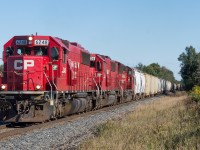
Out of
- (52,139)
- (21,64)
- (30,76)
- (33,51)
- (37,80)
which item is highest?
(33,51)

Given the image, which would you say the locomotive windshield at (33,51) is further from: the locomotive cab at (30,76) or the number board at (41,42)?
the number board at (41,42)

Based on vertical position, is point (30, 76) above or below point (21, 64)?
below

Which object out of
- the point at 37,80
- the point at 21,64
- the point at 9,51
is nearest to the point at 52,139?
the point at 37,80

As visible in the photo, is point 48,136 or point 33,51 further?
point 33,51

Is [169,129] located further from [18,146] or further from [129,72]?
[129,72]

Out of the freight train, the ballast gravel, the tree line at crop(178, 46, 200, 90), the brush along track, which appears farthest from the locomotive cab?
the tree line at crop(178, 46, 200, 90)

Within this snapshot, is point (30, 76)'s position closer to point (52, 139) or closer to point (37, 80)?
point (37, 80)

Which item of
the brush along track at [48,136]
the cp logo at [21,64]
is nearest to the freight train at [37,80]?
the cp logo at [21,64]

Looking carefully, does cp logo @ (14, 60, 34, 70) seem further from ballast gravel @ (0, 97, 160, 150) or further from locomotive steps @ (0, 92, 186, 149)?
ballast gravel @ (0, 97, 160, 150)

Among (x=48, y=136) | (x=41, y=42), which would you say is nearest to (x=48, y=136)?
(x=48, y=136)

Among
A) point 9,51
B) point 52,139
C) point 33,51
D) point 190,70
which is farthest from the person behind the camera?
point 190,70

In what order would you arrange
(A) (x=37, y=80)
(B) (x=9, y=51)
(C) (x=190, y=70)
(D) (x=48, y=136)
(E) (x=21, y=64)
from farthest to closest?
1. (C) (x=190, y=70)
2. (B) (x=9, y=51)
3. (A) (x=37, y=80)
4. (E) (x=21, y=64)
5. (D) (x=48, y=136)

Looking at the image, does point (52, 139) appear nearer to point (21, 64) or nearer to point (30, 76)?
point (30, 76)

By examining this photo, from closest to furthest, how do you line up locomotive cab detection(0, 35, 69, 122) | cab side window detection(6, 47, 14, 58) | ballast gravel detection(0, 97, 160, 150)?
ballast gravel detection(0, 97, 160, 150), locomotive cab detection(0, 35, 69, 122), cab side window detection(6, 47, 14, 58)
